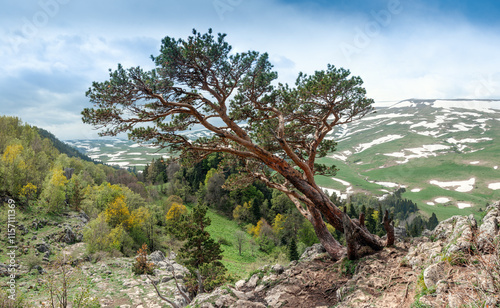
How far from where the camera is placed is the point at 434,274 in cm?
696

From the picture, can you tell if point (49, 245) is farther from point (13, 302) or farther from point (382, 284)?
point (382, 284)

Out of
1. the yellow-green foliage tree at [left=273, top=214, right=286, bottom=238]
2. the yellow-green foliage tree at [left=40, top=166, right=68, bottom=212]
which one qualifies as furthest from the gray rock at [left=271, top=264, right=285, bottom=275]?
the yellow-green foliage tree at [left=273, top=214, right=286, bottom=238]

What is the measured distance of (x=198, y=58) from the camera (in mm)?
11148

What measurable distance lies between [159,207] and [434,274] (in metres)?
67.6

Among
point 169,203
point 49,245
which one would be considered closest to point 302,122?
point 49,245

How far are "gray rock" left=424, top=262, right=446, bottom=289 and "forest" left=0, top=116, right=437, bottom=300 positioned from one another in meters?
4.16

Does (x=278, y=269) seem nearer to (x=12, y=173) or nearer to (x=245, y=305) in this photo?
(x=245, y=305)

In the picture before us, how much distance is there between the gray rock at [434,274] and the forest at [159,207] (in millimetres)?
4157

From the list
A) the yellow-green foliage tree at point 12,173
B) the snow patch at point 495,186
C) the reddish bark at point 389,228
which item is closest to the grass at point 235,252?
the reddish bark at point 389,228

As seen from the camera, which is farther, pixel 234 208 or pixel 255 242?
pixel 234 208

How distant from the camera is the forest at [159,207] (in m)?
25.6

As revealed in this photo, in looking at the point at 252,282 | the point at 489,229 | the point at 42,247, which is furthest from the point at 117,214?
the point at 489,229

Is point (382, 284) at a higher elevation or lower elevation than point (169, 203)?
higher

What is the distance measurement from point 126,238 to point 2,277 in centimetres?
2185
